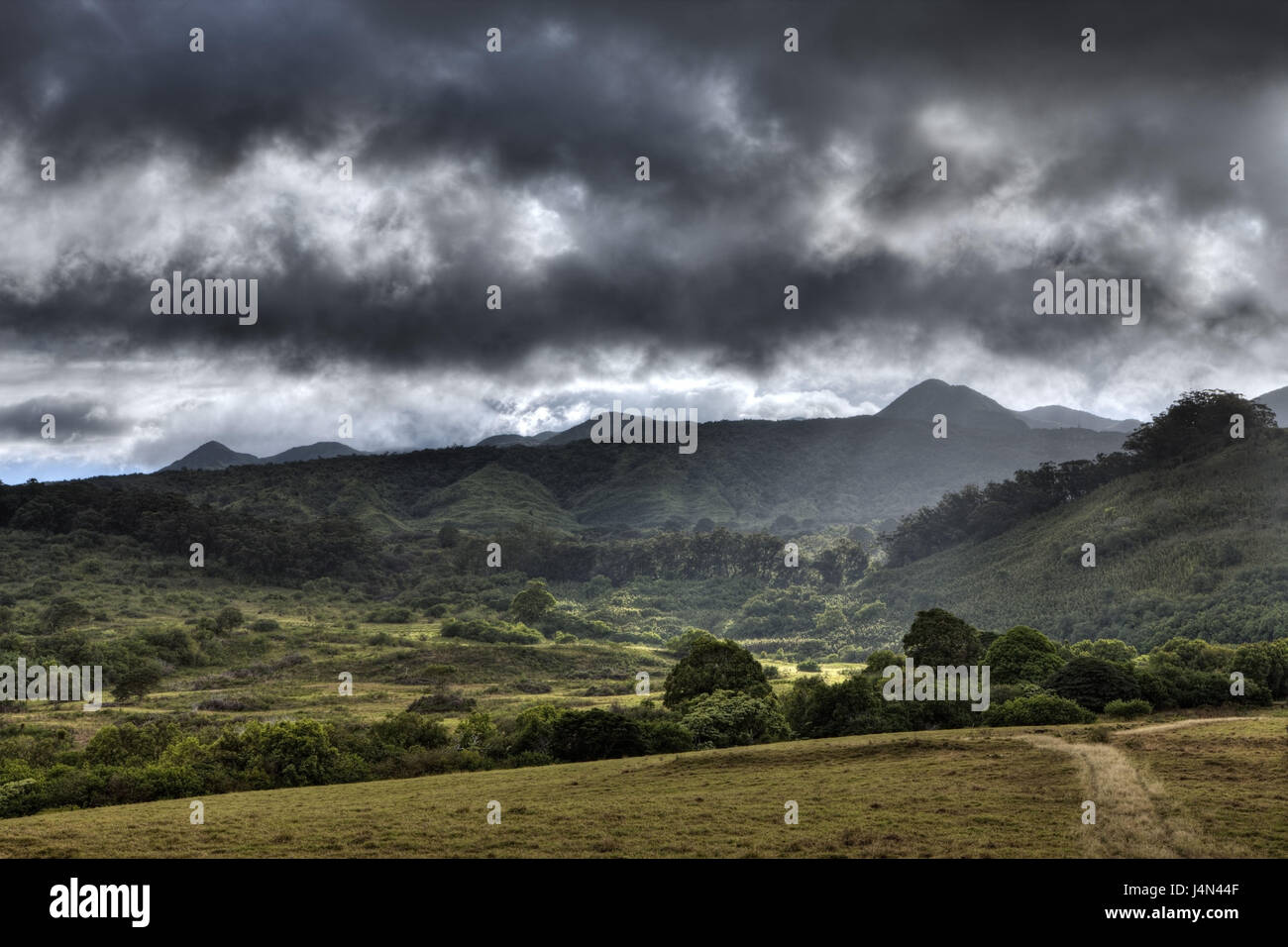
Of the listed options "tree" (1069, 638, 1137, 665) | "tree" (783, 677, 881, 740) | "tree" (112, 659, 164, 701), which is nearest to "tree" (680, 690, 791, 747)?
"tree" (783, 677, 881, 740)

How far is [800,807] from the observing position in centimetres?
2911

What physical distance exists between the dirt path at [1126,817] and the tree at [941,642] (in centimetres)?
2689

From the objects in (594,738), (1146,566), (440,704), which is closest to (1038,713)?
(594,738)

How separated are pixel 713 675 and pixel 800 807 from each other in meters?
28.9

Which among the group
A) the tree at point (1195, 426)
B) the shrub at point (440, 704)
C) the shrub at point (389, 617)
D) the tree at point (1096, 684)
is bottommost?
the shrub at point (440, 704)

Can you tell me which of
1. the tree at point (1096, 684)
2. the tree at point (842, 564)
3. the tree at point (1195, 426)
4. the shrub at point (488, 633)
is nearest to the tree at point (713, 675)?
the tree at point (1096, 684)

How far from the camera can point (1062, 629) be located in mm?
115125

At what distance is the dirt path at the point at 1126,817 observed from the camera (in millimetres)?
22500

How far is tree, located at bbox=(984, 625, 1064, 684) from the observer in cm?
6031

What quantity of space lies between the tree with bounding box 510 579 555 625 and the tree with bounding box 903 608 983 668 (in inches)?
3420

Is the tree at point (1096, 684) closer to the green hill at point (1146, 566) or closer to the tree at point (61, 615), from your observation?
the green hill at point (1146, 566)

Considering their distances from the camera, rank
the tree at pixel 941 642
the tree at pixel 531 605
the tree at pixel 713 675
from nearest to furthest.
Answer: the tree at pixel 713 675 → the tree at pixel 941 642 → the tree at pixel 531 605
